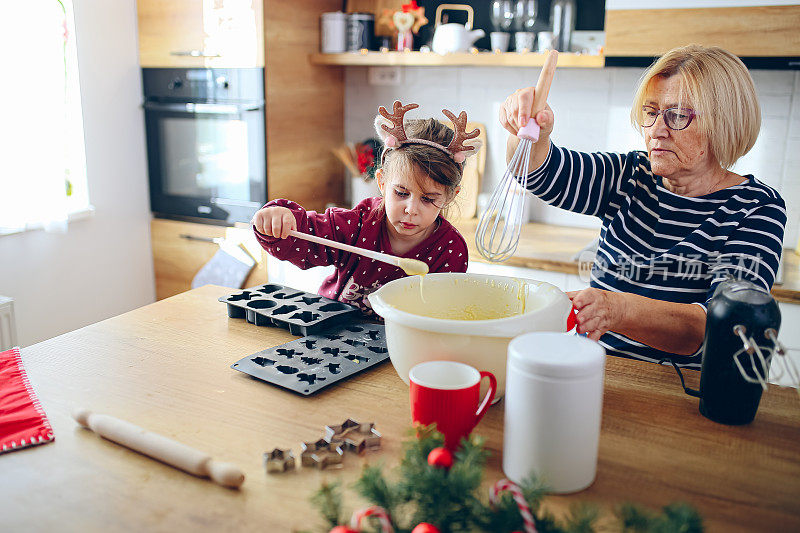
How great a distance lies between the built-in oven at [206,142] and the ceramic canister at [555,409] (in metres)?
2.04

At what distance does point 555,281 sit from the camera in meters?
2.28

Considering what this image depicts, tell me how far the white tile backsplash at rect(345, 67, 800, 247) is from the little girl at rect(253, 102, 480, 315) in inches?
52.4

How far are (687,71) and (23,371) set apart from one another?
4.34ft

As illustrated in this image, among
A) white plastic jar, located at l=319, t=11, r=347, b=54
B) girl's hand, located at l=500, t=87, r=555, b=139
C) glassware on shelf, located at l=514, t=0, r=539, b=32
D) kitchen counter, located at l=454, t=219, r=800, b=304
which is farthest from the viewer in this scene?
white plastic jar, located at l=319, t=11, r=347, b=54

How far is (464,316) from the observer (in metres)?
1.22

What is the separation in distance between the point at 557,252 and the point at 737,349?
4.74 ft

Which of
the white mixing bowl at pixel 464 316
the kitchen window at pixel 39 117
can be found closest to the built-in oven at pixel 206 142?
the kitchen window at pixel 39 117

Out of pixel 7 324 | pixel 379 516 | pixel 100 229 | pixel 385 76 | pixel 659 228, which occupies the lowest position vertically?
pixel 7 324

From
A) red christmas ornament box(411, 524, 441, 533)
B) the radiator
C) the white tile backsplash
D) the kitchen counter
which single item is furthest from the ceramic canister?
the white tile backsplash

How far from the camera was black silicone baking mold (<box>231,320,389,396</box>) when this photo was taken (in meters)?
1.07

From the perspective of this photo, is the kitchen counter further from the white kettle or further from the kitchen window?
the kitchen window

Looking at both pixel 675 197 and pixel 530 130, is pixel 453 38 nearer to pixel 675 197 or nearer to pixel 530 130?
pixel 675 197

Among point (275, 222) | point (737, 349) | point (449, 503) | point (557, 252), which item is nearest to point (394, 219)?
point (275, 222)

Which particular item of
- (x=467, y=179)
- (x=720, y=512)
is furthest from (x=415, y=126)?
(x=467, y=179)
